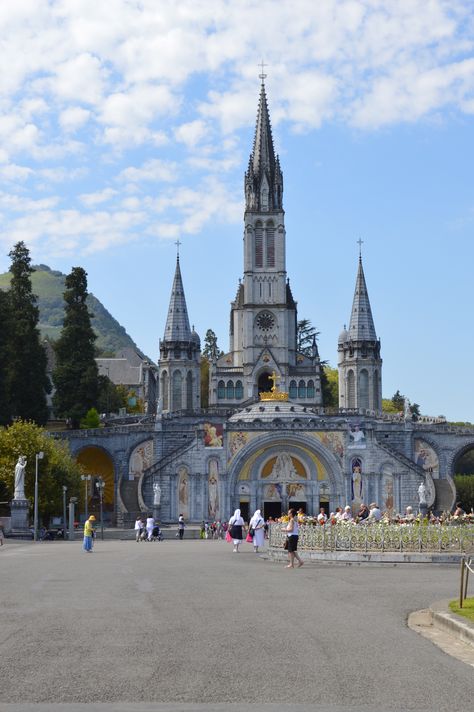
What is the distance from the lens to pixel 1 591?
61.7 ft

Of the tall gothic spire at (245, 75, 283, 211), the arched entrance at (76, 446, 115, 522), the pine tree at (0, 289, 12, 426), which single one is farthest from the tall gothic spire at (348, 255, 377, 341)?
the pine tree at (0, 289, 12, 426)

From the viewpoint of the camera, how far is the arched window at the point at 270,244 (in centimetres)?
10419

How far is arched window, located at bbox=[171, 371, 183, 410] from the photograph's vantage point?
9800 centimetres

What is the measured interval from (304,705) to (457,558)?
18869 millimetres

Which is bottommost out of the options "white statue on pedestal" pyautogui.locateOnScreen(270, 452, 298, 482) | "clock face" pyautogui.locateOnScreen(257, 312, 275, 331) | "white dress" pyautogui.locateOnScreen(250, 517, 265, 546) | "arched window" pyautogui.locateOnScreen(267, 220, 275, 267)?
"white dress" pyautogui.locateOnScreen(250, 517, 265, 546)

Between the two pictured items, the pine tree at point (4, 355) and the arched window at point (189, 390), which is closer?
the pine tree at point (4, 355)

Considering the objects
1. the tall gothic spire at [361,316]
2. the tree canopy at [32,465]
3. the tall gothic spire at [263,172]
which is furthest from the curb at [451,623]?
the tall gothic spire at [263,172]

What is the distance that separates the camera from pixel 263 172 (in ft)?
346

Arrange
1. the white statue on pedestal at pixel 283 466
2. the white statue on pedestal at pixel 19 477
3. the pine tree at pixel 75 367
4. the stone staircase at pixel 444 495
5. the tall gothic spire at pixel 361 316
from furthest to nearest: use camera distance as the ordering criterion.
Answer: the tall gothic spire at pixel 361 316, the pine tree at pixel 75 367, the white statue on pedestal at pixel 283 466, the stone staircase at pixel 444 495, the white statue on pedestal at pixel 19 477

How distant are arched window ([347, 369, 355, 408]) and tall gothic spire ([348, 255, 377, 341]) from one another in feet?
10.6

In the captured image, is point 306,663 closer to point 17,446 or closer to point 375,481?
point 17,446

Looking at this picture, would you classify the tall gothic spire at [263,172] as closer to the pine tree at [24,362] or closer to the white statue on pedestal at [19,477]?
the pine tree at [24,362]

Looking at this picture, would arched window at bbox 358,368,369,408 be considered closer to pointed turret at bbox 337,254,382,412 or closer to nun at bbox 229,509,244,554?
pointed turret at bbox 337,254,382,412

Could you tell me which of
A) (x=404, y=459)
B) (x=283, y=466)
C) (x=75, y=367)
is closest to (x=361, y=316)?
(x=404, y=459)
